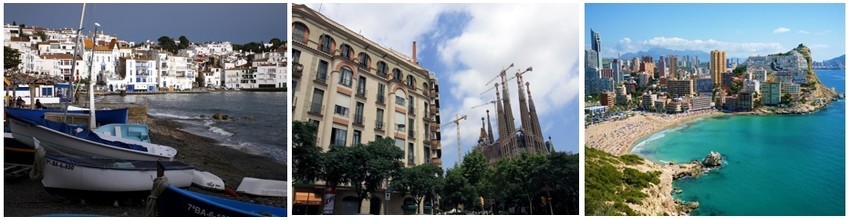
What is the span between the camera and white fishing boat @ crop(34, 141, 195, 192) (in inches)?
305

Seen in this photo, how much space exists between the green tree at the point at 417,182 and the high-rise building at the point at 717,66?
286 centimetres

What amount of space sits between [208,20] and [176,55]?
1.57 ft

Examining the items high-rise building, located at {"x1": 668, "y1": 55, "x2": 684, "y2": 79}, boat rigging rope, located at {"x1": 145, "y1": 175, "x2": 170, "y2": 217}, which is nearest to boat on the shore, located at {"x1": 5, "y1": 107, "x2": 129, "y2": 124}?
boat rigging rope, located at {"x1": 145, "y1": 175, "x2": 170, "y2": 217}

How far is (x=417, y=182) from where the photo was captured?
8.49 m

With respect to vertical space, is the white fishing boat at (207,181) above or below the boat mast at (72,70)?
below

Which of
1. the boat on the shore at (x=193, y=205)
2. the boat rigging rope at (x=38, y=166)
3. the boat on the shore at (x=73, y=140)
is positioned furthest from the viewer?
the boat on the shore at (x=73, y=140)

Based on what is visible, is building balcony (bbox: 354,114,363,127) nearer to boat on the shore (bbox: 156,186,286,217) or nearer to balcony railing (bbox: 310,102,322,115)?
balcony railing (bbox: 310,102,322,115)

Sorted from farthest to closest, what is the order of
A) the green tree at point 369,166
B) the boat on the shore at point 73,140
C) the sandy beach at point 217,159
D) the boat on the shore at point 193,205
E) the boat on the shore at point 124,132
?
the green tree at point 369,166 < the sandy beach at point 217,159 < the boat on the shore at point 124,132 < the boat on the shore at point 73,140 < the boat on the shore at point 193,205

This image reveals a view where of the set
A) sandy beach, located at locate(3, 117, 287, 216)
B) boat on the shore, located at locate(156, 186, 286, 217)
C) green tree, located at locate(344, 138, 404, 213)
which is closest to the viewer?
boat on the shore, located at locate(156, 186, 286, 217)

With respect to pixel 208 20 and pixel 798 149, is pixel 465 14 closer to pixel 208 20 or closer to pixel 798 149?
→ pixel 208 20

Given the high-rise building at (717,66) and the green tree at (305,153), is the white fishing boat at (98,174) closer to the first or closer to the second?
the green tree at (305,153)

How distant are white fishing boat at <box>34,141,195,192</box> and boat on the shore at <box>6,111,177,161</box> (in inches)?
3.3

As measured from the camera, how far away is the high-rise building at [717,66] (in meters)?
8.24

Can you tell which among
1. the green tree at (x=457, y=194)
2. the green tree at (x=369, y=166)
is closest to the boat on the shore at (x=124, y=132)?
the green tree at (x=369, y=166)
